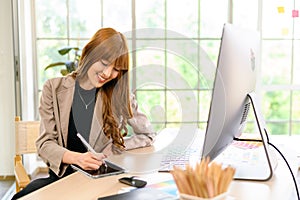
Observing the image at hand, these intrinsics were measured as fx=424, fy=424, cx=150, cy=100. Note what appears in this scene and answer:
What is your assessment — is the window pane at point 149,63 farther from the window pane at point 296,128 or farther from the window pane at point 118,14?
the window pane at point 296,128

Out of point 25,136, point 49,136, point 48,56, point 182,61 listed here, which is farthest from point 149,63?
point 49,136

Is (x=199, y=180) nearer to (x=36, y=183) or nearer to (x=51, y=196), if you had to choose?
(x=51, y=196)

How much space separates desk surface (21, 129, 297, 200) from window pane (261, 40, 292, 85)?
8.15 ft

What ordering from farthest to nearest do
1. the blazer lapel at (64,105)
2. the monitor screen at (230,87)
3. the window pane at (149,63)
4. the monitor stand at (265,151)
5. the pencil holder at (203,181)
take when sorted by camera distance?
the window pane at (149,63) < the blazer lapel at (64,105) < the monitor stand at (265,151) < the monitor screen at (230,87) < the pencil holder at (203,181)

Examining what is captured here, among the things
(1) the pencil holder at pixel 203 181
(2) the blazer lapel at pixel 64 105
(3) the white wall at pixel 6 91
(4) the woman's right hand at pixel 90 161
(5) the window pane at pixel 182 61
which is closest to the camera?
(1) the pencil holder at pixel 203 181

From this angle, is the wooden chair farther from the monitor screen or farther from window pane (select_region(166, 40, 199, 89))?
window pane (select_region(166, 40, 199, 89))

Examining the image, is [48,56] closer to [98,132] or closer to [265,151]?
[98,132]

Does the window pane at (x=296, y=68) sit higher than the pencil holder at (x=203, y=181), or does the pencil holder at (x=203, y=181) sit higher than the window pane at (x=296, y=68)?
the window pane at (x=296, y=68)

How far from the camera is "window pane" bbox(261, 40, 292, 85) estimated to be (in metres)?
3.98

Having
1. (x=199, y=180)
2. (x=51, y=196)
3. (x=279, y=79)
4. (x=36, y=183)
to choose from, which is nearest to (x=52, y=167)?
(x=36, y=183)

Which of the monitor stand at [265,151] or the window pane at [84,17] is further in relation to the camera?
the window pane at [84,17]

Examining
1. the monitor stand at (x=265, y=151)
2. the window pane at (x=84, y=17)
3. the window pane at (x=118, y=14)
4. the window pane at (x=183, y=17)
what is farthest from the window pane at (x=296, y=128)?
the monitor stand at (x=265, y=151)

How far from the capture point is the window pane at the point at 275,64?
3.98 m

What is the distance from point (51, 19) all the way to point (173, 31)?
1.14 m
